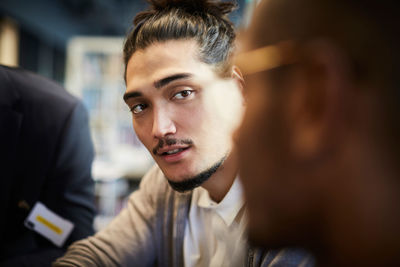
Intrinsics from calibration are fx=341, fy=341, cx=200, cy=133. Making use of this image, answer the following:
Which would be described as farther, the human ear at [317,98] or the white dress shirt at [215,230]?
the white dress shirt at [215,230]

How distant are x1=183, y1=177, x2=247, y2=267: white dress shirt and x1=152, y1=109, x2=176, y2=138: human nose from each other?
255 millimetres

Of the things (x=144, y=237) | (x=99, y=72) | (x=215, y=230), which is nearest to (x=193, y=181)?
(x=215, y=230)

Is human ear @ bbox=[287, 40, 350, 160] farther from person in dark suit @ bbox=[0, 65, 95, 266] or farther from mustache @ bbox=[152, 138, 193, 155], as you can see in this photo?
person in dark suit @ bbox=[0, 65, 95, 266]

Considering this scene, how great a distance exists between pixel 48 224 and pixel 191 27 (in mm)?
874

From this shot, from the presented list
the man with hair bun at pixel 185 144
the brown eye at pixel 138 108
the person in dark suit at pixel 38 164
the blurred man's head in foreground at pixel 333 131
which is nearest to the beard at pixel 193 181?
the man with hair bun at pixel 185 144

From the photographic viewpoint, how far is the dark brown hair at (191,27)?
0.96 metres

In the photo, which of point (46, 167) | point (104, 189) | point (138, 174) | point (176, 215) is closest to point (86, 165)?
point (46, 167)

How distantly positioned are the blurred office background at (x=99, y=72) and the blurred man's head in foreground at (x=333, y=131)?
393 centimetres

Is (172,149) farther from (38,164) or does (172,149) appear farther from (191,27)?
Answer: (38,164)

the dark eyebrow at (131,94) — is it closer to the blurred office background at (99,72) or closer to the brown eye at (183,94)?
the brown eye at (183,94)

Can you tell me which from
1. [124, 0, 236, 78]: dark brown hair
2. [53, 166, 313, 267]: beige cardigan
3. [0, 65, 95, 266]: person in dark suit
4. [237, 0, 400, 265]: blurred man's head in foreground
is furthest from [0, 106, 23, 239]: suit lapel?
→ [237, 0, 400, 265]: blurred man's head in foreground

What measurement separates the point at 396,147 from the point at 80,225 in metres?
1.21

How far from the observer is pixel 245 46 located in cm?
46

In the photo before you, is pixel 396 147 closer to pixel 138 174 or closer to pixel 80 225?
pixel 80 225
